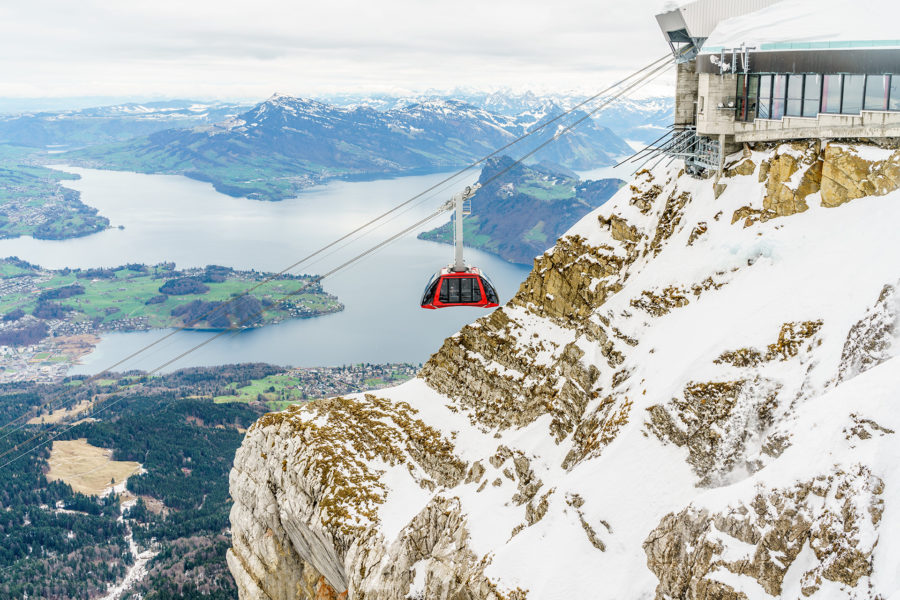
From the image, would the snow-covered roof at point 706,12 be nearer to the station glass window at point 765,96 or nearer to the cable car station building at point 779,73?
the cable car station building at point 779,73

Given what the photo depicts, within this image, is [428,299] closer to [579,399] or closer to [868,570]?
[579,399]

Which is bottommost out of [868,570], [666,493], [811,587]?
[666,493]

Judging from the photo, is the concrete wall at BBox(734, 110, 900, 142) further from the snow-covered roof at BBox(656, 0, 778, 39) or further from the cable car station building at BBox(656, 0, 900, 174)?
the snow-covered roof at BBox(656, 0, 778, 39)

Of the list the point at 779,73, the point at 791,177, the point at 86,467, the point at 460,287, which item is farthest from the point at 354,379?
the point at 791,177

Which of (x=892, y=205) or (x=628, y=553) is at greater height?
(x=892, y=205)

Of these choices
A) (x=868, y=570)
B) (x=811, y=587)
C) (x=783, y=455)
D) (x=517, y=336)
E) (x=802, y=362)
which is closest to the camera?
(x=868, y=570)

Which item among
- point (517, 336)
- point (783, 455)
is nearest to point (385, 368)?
point (517, 336)
